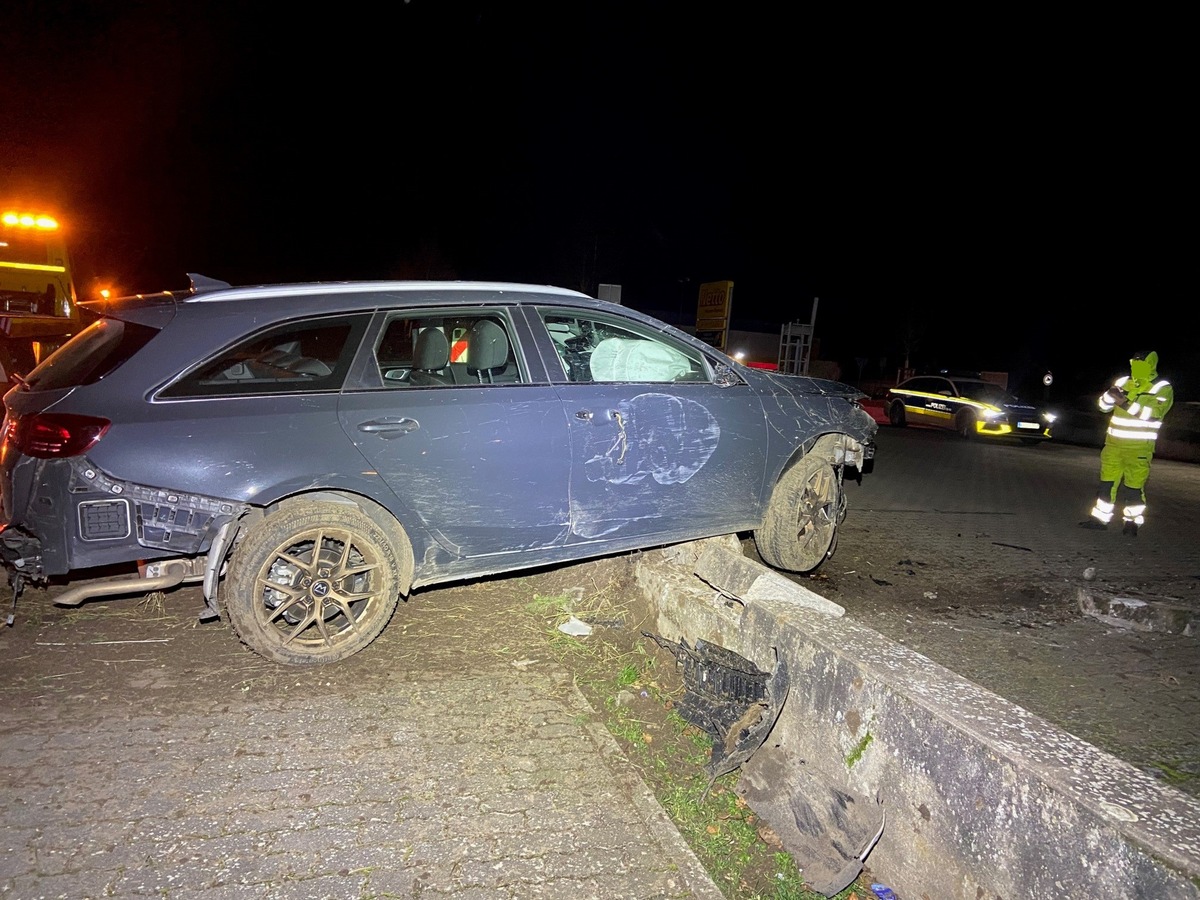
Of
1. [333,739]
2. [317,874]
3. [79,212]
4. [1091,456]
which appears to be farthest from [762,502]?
[79,212]

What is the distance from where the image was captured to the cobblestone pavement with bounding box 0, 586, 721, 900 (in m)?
2.16

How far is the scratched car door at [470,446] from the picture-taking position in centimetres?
329

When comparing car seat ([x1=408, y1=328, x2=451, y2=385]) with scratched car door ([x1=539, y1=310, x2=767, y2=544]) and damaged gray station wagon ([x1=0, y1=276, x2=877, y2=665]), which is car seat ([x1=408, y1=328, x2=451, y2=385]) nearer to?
damaged gray station wagon ([x1=0, y1=276, x2=877, y2=665])

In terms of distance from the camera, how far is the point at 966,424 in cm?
1650

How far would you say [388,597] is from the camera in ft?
11.3

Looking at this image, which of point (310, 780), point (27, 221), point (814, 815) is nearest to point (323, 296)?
point (310, 780)

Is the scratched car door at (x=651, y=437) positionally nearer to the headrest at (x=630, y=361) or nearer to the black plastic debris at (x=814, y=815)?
the headrest at (x=630, y=361)

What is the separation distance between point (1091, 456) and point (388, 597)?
582 inches

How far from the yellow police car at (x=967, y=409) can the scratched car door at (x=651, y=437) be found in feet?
46.1

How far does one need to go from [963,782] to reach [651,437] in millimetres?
2233

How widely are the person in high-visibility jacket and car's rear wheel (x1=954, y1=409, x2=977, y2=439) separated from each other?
32.1ft

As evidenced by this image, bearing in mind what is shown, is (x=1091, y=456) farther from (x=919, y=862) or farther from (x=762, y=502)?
(x=919, y=862)

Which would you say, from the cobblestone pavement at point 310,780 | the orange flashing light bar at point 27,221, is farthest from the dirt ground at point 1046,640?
the orange flashing light bar at point 27,221

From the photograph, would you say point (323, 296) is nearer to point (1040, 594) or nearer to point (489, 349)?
point (489, 349)
